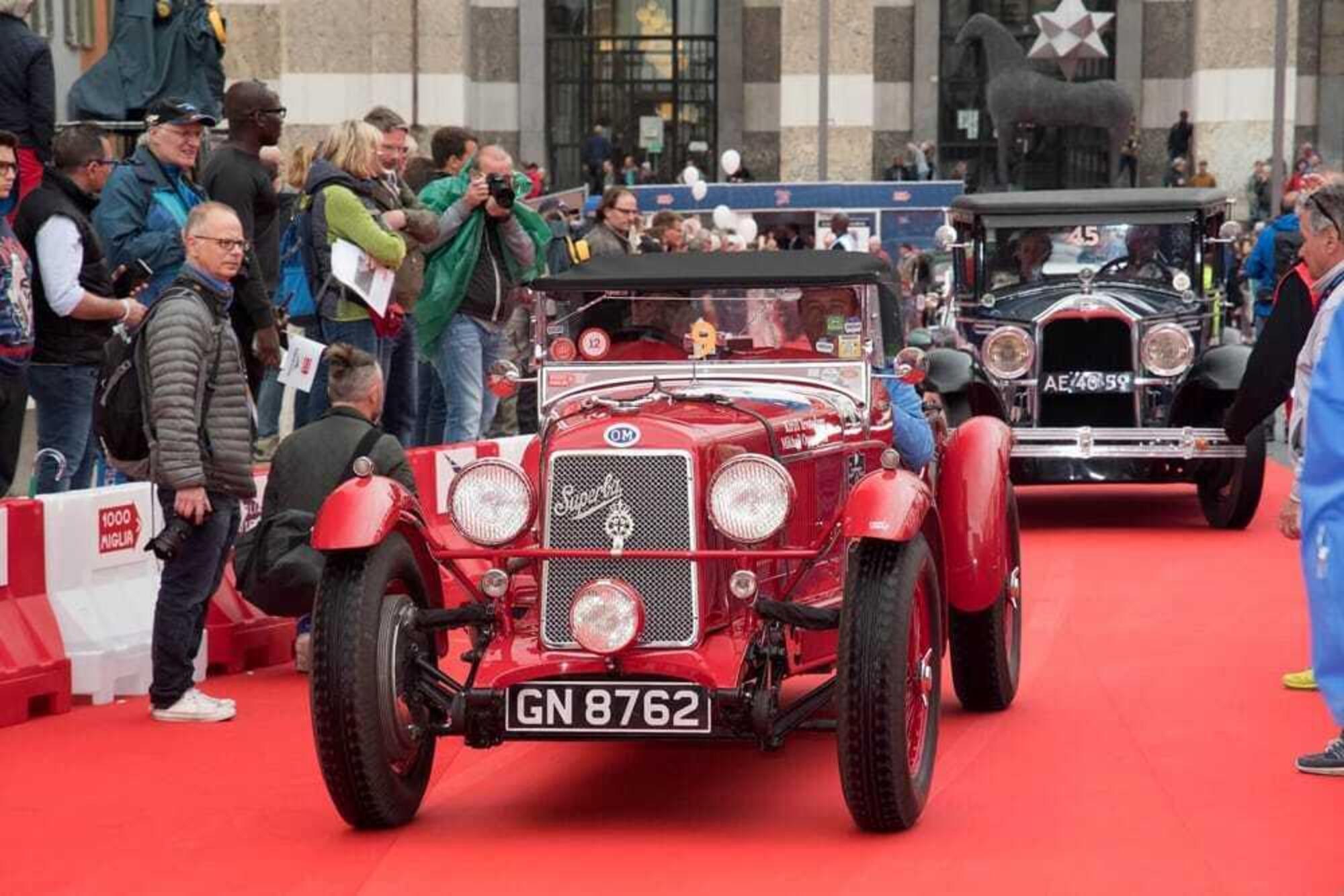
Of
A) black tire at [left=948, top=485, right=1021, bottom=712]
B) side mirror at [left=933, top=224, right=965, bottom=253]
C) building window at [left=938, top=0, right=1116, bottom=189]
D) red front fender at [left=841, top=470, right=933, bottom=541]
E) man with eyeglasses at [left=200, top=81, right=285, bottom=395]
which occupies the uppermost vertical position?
building window at [left=938, top=0, right=1116, bottom=189]

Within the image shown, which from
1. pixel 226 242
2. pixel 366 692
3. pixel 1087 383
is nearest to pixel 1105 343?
pixel 1087 383

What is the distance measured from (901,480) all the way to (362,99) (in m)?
35.6

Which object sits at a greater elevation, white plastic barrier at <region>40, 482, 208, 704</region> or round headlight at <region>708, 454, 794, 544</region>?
round headlight at <region>708, 454, 794, 544</region>

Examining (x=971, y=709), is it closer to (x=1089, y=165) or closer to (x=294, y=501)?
(x=294, y=501)

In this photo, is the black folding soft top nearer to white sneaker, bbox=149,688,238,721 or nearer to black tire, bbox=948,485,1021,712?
black tire, bbox=948,485,1021,712

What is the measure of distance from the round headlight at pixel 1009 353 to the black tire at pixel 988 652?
6128 millimetres

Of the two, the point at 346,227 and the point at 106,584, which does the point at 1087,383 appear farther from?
the point at 106,584

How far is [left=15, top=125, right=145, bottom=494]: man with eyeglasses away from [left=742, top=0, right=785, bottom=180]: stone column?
115 feet

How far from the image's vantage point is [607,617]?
6.84 m

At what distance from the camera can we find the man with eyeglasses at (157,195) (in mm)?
10339

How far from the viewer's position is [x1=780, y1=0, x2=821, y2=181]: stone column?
41.0 meters

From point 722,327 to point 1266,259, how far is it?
14.3 meters

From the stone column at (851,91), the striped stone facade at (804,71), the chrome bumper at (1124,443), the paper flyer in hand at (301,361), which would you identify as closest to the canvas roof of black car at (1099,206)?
the chrome bumper at (1124,443)

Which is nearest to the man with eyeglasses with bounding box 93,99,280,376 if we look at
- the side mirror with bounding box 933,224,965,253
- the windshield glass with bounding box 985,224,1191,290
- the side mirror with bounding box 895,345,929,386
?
the side mirror with bounding box 895,345,929,386
